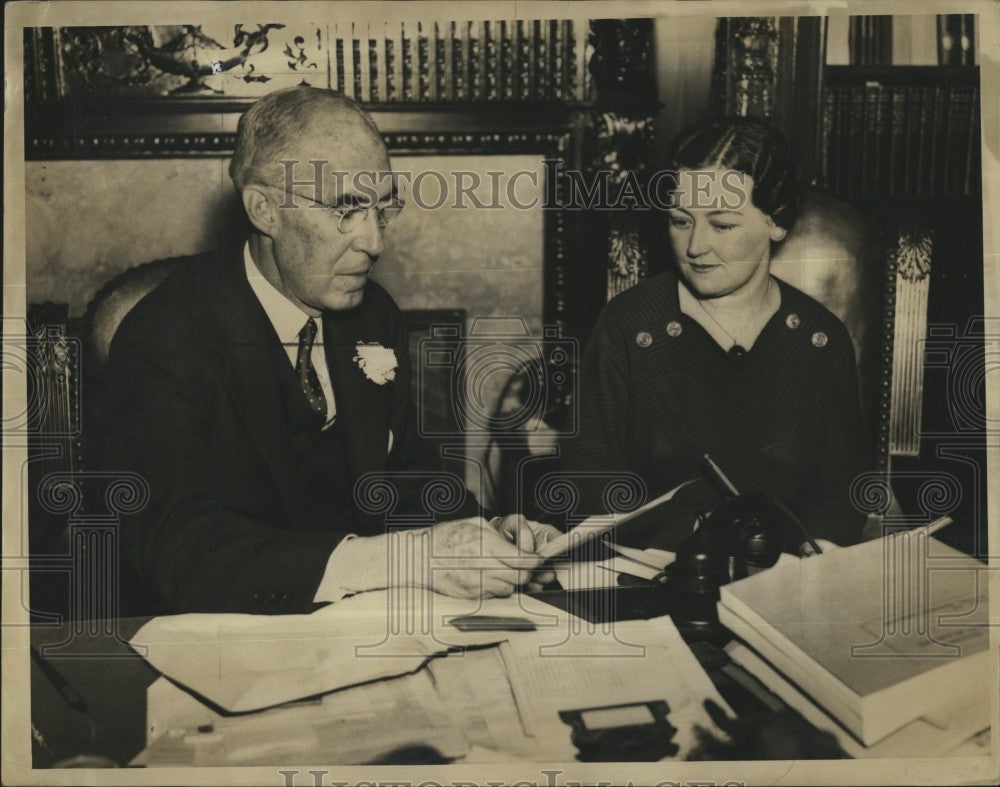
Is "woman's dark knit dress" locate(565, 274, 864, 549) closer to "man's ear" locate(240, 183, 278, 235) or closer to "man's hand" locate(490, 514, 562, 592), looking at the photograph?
"man's hand" locate(490, 514, 562, 592)

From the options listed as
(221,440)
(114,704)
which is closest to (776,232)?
(221,440)

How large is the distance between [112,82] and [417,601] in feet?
4.08

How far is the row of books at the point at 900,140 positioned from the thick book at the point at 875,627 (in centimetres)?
75

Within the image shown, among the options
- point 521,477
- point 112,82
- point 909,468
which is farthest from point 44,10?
point 909,468

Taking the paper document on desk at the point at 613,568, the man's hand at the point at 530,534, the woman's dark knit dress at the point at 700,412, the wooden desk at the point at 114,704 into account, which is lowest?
the wooden desk at the point at 114,704

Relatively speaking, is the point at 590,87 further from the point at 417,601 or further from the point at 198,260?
the point at 417,601

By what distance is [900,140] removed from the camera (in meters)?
2.47

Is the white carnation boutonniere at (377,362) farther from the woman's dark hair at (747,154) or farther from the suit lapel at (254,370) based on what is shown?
the woman's dark hair at (747,154)

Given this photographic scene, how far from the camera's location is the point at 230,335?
2.43 meters

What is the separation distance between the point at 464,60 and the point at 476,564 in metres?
1.05

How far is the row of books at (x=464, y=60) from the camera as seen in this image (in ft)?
8.00

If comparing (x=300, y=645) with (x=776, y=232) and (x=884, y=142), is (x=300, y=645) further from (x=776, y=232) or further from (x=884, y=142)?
(x=884, y=142)

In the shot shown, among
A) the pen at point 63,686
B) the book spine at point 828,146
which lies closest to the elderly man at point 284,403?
the pen at point 63,686

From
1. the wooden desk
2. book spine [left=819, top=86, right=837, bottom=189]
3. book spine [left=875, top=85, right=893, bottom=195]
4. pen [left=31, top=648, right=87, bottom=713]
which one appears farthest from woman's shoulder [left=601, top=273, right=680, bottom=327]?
pen [left=31, top=648, right=87, bottom=713]
